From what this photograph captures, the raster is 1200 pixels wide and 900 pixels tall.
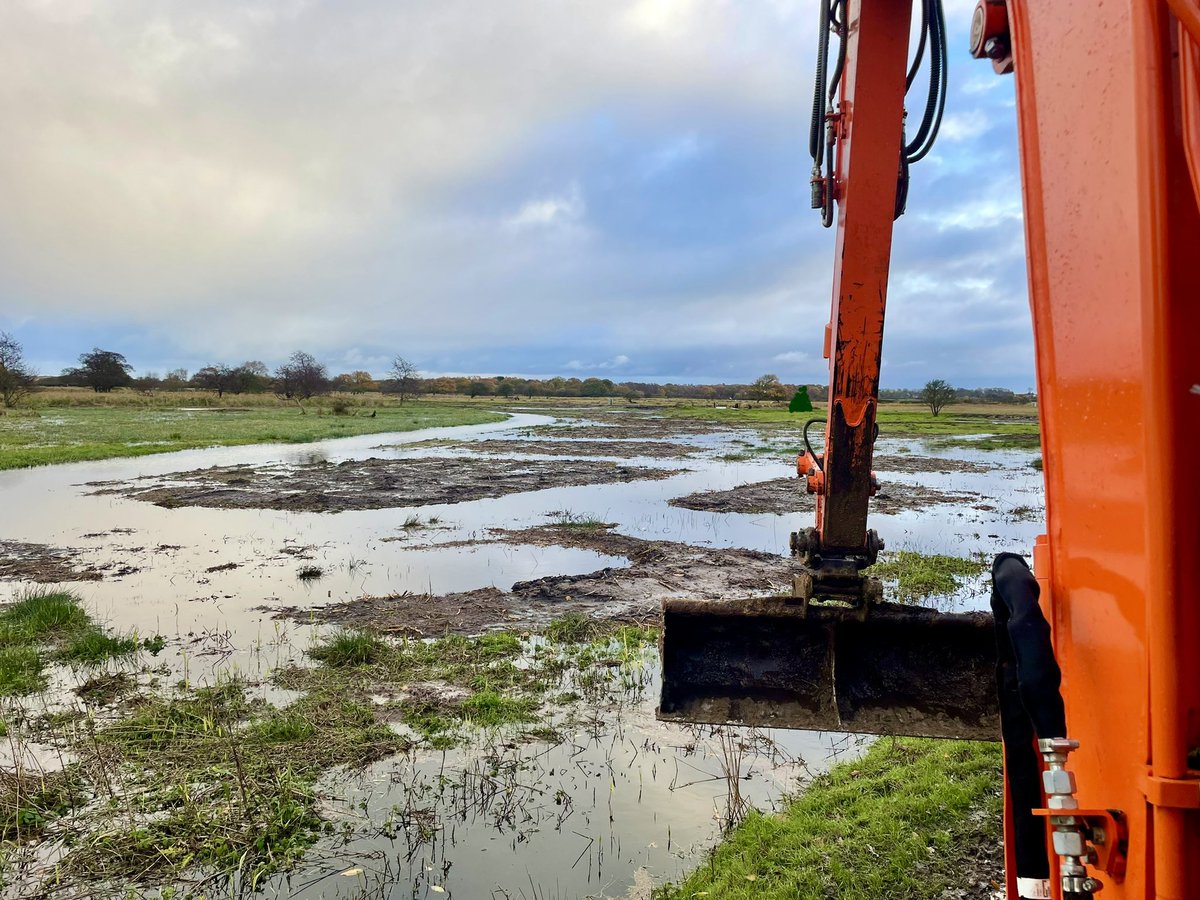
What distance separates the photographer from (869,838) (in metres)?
4.25

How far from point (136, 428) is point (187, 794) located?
129 feet

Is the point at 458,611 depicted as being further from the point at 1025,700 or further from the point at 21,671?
the point at 1025,700

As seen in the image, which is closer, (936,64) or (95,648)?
(936,64)

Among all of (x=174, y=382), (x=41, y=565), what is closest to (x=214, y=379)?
(x=174, y=382)

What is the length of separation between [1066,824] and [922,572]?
996 centimetres

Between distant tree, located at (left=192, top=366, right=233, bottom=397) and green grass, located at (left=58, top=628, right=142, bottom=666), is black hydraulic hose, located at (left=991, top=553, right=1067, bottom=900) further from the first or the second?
distant tree, located at (left=192, top=366, right=233, bottom=397)

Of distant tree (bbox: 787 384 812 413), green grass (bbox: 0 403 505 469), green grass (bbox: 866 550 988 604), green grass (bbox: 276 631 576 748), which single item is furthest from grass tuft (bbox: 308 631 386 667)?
distant tree (bbox: 787 384 812 413)

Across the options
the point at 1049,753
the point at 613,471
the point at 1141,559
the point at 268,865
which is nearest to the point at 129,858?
the point at 268,865

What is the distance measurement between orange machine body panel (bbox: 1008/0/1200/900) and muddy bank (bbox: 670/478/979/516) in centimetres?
1499

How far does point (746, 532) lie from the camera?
560 inches

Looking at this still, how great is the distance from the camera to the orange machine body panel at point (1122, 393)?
4.19 ft

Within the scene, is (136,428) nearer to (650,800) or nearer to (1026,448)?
(650,800)

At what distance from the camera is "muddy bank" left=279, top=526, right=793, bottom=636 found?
854 centimetres

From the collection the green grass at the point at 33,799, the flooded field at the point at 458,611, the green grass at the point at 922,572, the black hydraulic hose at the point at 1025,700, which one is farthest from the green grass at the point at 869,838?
the green grass at the point at 922,572
